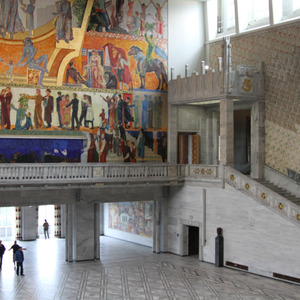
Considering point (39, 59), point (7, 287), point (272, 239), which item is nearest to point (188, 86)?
point (39, 59)

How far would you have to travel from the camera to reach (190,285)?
22.0 meters

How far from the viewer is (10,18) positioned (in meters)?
25.5

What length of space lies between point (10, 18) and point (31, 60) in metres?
2.02

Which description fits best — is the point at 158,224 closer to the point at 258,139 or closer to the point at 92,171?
the point at 92,171

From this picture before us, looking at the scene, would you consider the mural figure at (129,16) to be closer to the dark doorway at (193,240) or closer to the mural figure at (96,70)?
the mural figure at (96,70)

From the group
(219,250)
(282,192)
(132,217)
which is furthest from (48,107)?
(282,192)

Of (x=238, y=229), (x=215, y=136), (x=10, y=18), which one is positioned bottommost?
(x=238, y=229)

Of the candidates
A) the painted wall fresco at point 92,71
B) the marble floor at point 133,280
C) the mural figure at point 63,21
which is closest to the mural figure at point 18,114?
the painted wall fresco at point 92,71

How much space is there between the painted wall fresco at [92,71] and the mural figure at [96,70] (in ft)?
0.15

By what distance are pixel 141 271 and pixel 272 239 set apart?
563 centimetres

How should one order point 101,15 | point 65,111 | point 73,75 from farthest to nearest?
point 101,15
point 73,75
point 65,111

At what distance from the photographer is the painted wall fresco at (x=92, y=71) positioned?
25656 mm

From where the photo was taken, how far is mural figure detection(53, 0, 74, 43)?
26.5 meters

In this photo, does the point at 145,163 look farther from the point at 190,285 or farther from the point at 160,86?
the point at 190,285
